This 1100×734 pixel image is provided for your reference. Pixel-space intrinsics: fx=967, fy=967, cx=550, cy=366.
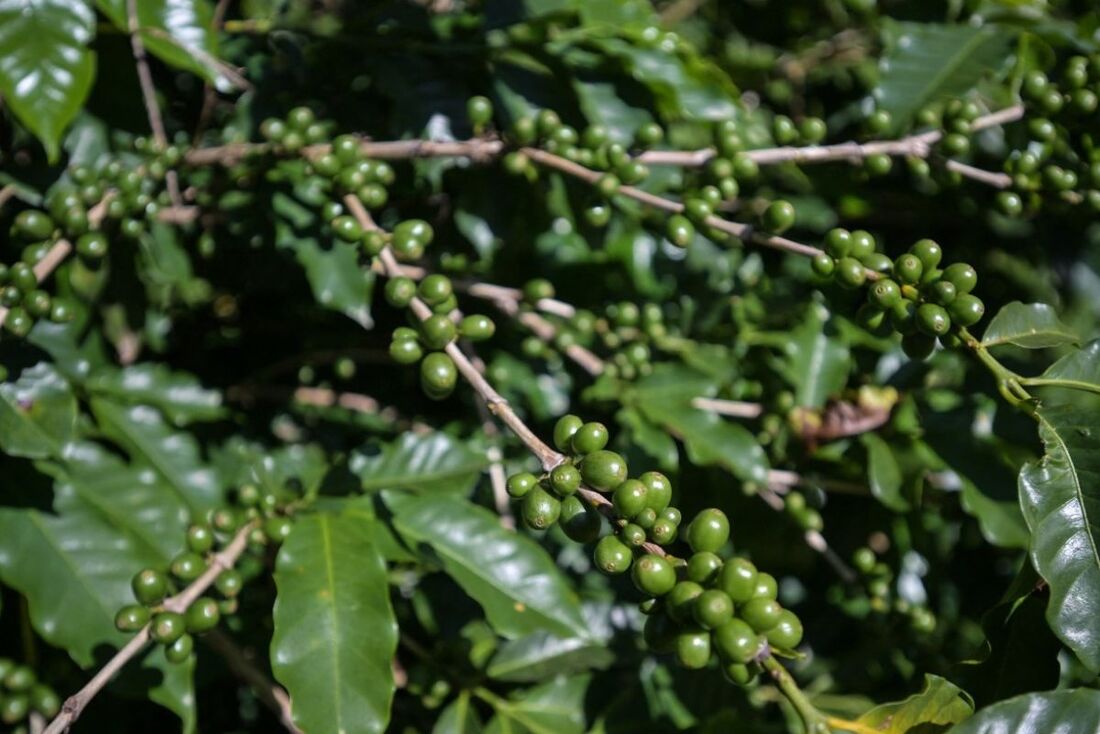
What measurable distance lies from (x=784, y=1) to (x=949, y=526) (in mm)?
1376

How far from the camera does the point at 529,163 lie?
1.65 m

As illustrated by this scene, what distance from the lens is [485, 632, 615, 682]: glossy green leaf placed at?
63.6 inches

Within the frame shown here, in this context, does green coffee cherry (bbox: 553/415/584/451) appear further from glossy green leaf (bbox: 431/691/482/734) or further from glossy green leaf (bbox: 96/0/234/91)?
glossy green leaf (bbox: 96/0/234/91)

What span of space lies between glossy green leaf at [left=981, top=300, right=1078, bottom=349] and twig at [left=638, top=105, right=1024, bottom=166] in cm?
47

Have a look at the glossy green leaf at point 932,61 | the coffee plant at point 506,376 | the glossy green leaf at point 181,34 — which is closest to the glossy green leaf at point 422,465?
the coffee plant at point 506,376

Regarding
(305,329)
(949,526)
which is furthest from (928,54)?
(305,329)

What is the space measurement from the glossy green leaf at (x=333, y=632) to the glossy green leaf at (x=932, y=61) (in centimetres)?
125

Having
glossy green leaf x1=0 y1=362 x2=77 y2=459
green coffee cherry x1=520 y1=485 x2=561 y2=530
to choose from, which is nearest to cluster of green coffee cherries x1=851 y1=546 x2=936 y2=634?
green coffee cherry x1=520 y1=485 x2=561 y2=530

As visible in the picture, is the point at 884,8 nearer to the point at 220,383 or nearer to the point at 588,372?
the point at 588,372

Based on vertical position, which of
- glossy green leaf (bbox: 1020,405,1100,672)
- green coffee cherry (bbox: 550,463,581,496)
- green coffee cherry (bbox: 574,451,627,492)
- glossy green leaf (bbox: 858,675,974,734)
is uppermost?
green coffee cherry (bbox: 574,451,627,492)

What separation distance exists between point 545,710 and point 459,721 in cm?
17

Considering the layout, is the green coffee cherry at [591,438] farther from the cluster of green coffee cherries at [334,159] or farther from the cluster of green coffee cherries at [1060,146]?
the cluster of green coffee cherries at [1060,146]

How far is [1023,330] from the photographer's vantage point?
1271 millimetres

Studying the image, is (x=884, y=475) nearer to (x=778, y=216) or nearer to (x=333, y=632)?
(x=778, y=216)
